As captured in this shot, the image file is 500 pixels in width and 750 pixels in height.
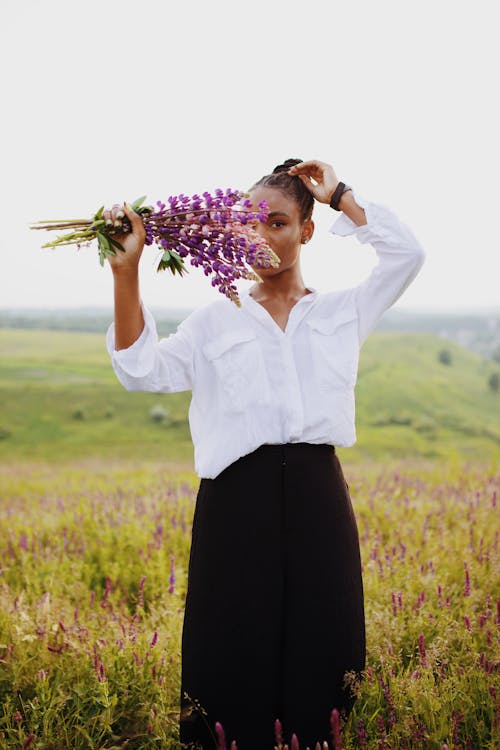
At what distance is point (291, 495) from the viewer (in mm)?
2682

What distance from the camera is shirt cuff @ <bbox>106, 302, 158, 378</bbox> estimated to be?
8.22 ft

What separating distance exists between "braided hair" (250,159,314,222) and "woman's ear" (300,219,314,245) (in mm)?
22

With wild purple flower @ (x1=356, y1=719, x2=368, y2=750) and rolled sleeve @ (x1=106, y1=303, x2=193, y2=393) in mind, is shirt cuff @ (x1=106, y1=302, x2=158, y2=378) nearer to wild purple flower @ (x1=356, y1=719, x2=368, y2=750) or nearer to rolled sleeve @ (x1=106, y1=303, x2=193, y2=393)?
rolled sleeve @ (x1=106, y1=303, x2=193, y2=393)

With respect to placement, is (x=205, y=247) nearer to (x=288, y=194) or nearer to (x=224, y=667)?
(x=288, y=194)

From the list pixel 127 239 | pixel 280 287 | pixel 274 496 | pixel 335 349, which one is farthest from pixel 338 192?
pixel 274 496

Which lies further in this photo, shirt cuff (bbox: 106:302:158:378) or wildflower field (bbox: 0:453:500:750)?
wildflower field (bbox: 0:453:500:750)

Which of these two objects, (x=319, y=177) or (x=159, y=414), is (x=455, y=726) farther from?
(x=159, y=414)

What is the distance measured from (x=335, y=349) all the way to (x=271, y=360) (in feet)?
0.95

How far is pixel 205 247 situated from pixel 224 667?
1695 mm

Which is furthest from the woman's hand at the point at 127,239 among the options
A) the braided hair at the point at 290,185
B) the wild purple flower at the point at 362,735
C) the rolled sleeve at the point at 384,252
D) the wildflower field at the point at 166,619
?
the wild purple flower at the point at 362,735

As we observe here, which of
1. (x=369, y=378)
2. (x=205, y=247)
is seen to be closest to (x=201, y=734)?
(x=205, y=247)

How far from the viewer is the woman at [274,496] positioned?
105 inches

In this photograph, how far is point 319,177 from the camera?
2.86 metres

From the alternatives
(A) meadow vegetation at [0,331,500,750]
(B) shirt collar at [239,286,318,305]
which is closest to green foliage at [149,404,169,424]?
(A) meadow vegetation at [0,331,500,750]
